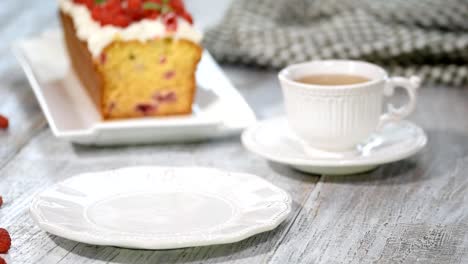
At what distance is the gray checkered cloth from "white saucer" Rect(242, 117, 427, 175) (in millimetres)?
632

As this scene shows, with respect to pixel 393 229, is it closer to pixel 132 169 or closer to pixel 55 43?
pixel 132 169

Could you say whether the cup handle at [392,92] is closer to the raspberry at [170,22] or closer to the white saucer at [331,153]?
the white saucer at [331,153]

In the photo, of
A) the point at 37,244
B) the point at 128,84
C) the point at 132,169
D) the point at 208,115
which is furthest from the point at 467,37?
the point at 37,244

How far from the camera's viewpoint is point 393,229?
1417mm

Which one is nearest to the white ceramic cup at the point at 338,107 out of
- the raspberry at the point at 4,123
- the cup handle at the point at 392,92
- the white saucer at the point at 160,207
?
the cup handle at the point at 392,92

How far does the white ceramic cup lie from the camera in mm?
1640

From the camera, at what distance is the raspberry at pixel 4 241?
1332 millimetres

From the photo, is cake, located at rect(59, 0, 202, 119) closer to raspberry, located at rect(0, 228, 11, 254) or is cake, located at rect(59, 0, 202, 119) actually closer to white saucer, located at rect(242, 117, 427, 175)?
white saucer, located at rect(242, 117, 427, 175)

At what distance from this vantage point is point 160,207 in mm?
1455

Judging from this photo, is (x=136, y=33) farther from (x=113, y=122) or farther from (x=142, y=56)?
(x=113, y=122)

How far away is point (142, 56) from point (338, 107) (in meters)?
0.62

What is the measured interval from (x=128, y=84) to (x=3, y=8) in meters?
1.56

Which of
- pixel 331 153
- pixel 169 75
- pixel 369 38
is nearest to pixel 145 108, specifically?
pixel 169 75

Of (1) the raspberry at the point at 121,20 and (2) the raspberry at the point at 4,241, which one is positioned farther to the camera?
(1) the raspberry at the point at 121,20
